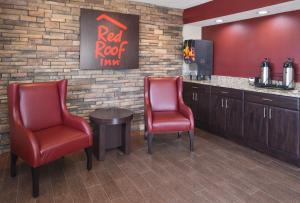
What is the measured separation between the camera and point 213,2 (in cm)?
391

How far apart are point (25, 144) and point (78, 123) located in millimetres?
625

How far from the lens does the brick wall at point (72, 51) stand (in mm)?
3178

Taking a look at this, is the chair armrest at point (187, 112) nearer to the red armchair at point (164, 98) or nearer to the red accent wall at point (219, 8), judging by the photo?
the red armchair at point (164, 98)

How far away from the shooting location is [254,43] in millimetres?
3986

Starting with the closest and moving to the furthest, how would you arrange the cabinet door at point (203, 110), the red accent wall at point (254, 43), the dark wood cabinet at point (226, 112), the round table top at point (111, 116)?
the round table top at point (111, 116) → the red accent wall at point (254, 43) → the dark wood cabinet at point (226, 112) → the cabinet door at point (203, 110)

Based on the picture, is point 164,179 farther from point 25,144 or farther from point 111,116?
point 25,144

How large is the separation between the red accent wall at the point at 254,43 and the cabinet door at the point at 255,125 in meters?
0.78

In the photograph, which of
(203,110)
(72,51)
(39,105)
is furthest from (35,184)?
(203,110)

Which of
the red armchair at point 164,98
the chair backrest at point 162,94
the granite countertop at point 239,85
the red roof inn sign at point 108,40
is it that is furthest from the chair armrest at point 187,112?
the red roof inn sign at point 108,40

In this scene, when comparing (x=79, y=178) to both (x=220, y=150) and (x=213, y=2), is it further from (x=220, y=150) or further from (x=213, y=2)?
(x=213, y=2)

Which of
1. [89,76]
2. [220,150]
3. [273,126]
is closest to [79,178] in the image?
[89,76]

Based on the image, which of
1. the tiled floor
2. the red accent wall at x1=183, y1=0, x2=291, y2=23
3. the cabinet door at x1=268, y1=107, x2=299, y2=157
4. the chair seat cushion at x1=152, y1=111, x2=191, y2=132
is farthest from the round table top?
the red accent wall at x1=183, y1=0, x2=291, y2=23

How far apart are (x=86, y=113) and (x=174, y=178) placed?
192 cm

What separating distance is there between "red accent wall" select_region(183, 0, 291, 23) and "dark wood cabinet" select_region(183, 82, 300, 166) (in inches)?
46.8
